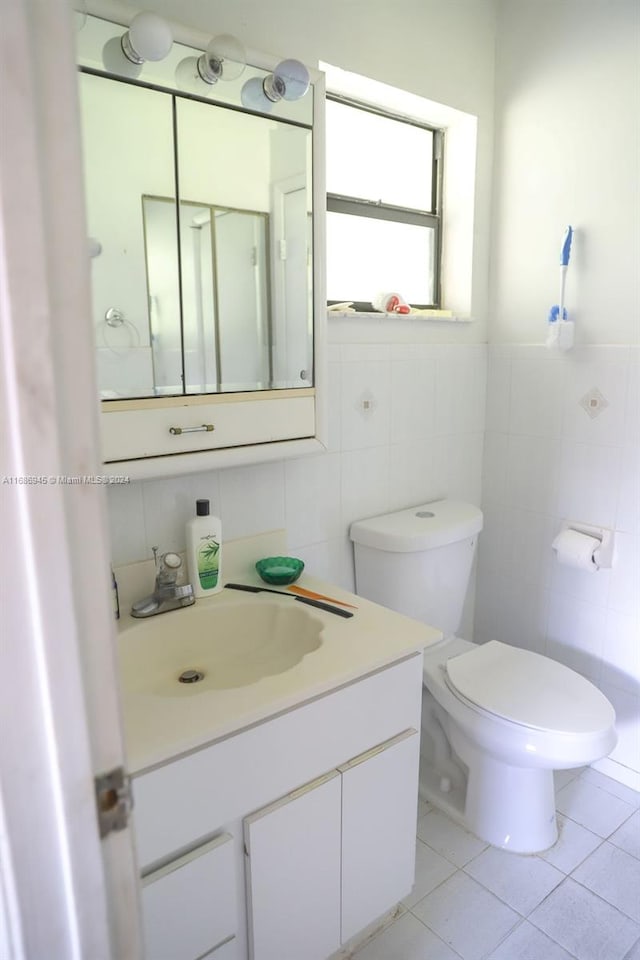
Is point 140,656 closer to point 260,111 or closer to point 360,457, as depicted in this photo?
point 360,457

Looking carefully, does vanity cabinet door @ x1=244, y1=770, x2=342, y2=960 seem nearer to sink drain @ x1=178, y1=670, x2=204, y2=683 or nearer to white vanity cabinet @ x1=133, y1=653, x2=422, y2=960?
white vanity cabinet @ x1=133, y1=653, x2=422, y2=960

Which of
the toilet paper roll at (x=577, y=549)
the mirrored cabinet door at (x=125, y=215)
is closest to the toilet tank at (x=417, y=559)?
the toilet paper roll at (x=577, y=549)

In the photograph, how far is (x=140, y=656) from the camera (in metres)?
1.23

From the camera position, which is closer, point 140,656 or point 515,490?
point 140,656

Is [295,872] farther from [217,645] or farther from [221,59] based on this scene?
[221,59]

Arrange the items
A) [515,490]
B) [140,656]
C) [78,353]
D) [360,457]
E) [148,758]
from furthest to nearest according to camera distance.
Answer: [515,490] → [360,457] → [140,656] → [148,758] → [78,353]

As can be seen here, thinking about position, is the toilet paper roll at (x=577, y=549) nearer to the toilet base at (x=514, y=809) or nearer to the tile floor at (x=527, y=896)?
the toilet base at (x=514, y=809)

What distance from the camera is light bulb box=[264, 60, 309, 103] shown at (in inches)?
50.1

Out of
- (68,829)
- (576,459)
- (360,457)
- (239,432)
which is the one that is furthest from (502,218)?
(68,829)

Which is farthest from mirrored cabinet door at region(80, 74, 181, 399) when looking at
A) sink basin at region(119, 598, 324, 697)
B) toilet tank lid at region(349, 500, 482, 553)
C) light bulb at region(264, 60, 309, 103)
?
toilet tank lid at region(349, 500, 482, 553)

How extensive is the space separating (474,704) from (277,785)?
65cm

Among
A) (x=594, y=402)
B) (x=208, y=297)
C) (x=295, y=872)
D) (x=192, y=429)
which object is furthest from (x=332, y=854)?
(x=594, y=402)

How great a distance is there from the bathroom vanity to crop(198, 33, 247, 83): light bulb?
107cm

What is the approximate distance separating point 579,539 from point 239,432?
1.11 m
